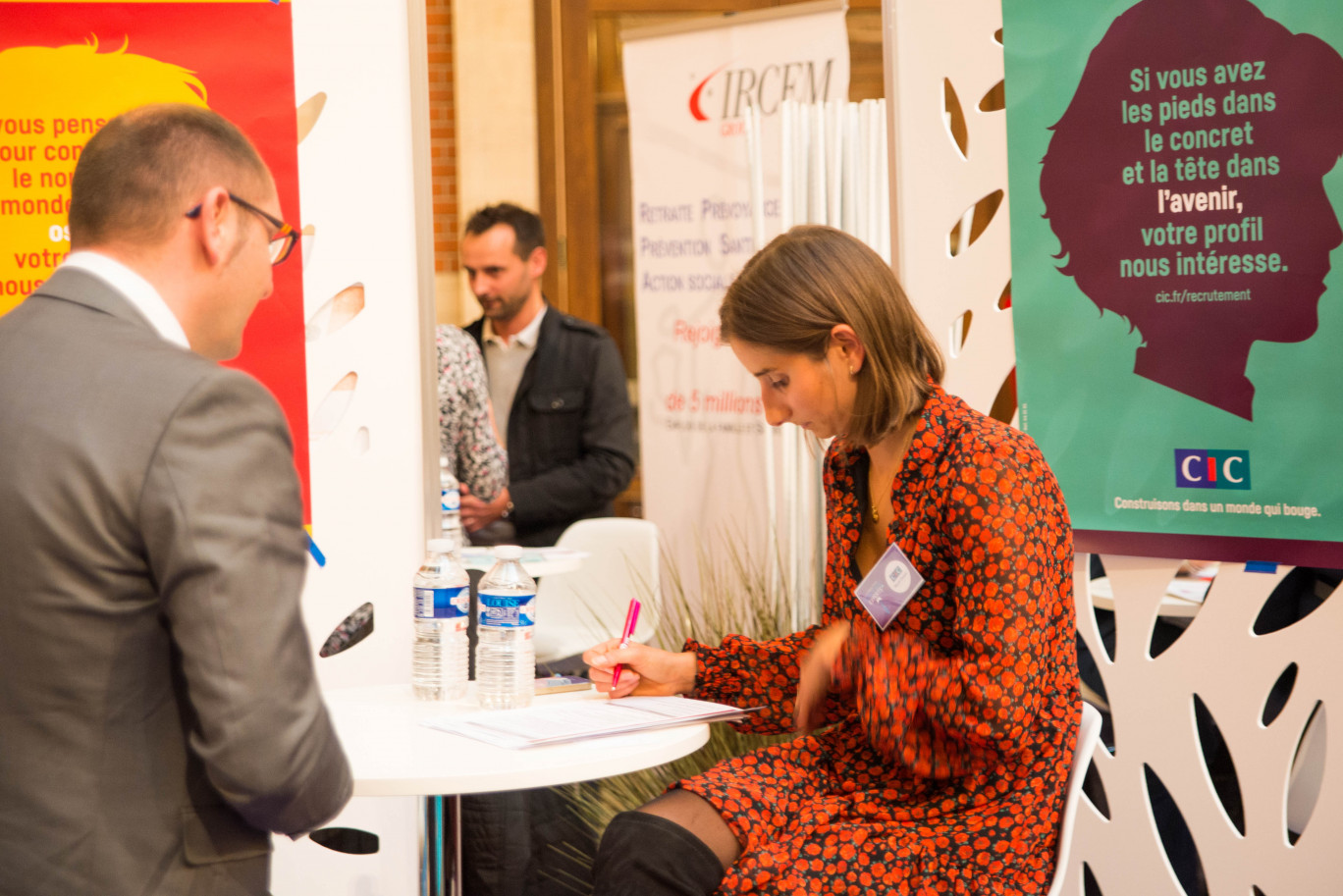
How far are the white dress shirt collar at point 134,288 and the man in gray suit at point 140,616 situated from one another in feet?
0.08

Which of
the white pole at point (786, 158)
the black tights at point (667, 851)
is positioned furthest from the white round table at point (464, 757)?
the white pole at point (786, 158)

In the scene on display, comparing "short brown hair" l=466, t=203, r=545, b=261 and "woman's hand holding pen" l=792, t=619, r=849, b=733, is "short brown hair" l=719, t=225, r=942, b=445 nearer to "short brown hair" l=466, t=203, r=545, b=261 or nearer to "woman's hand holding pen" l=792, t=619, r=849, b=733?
"woman's hand holding pen" l=792, t=619, r=849, b=733

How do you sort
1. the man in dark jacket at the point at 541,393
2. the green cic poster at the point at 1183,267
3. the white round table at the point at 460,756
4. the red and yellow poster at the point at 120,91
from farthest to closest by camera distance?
the man in dark jacket at the point at 541,393 → the red and yellow poster at the point at 120,91 → the green cic poster at the point at 1183,267 → the white round table at the point at 460,756

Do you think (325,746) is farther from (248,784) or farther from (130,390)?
(130,390)

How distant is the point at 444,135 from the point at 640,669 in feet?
17.9

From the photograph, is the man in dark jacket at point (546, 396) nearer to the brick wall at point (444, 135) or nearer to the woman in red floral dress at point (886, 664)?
the brick wall at point (444, 135)

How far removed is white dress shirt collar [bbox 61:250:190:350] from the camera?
127 centimetres

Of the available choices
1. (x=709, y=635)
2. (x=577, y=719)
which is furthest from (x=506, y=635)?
(x=709, y=635)

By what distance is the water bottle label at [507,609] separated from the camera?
6.30 feet

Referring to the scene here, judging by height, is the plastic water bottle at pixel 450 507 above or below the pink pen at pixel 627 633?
above

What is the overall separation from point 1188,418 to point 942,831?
120cm

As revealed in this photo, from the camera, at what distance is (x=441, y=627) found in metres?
2.00

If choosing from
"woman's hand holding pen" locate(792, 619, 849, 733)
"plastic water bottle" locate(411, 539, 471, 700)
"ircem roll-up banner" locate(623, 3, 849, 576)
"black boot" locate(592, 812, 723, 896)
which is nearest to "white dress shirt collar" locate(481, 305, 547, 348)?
"ircem roll-up banner" locate(623, 3, 849, 576)

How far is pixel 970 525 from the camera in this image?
65.1 inches
